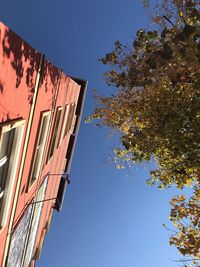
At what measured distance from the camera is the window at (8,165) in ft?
22.7

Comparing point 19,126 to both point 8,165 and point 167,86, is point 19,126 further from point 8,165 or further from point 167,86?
point 167,86

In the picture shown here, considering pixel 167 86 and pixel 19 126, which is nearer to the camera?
pixel 19 126

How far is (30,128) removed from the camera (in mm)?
8344

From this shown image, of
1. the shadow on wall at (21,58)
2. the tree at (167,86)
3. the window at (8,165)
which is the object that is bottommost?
the window at (8,165)

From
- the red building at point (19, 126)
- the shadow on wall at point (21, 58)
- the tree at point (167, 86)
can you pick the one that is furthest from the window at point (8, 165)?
the tree at point (167, 86)

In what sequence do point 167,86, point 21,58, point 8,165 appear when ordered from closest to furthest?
point 21,58
point 8,165
point 167,86

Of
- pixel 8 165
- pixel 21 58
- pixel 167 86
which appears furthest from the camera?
pixel 167 86

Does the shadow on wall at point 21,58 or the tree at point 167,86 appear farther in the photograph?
the tree at point 167,86

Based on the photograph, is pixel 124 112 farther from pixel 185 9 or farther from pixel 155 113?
pixel 185 9

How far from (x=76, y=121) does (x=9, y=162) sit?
1764 cm

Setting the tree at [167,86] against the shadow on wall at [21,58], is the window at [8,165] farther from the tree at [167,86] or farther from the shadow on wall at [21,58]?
the tree at [167,86]

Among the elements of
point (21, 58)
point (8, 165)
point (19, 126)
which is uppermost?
point (21, 58)

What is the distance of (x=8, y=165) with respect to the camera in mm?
7223

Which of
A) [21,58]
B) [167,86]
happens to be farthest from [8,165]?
[167,86]
